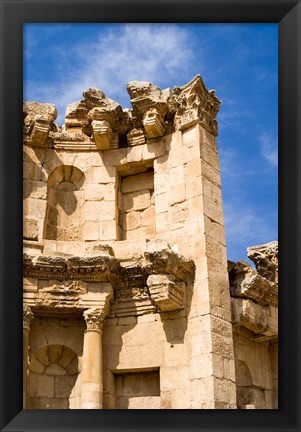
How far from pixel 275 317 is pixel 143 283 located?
285cm

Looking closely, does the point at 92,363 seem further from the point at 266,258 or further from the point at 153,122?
the point at 266,258

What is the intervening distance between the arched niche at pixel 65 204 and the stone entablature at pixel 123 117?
22.1 inches

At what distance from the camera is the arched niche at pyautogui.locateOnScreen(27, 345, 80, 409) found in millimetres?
11766

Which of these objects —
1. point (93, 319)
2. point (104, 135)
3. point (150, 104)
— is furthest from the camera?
point (104, 135)

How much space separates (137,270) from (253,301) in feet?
7.29

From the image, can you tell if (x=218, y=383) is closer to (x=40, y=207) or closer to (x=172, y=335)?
(x=172, y=335)

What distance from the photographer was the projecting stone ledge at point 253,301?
12.1m

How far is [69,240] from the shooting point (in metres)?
13.1

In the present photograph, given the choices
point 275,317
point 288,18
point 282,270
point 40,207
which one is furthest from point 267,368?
point 288,18

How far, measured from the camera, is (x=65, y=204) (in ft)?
43.9

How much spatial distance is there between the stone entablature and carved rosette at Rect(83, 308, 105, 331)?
3396mm

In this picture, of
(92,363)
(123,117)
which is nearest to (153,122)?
(123,117)

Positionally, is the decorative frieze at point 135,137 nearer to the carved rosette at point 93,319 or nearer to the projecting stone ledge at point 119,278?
the projecting stone ledge at point 119,278

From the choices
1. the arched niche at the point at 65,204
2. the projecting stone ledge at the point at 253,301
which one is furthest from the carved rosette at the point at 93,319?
the projecting stone ledge at the point at 253,301
